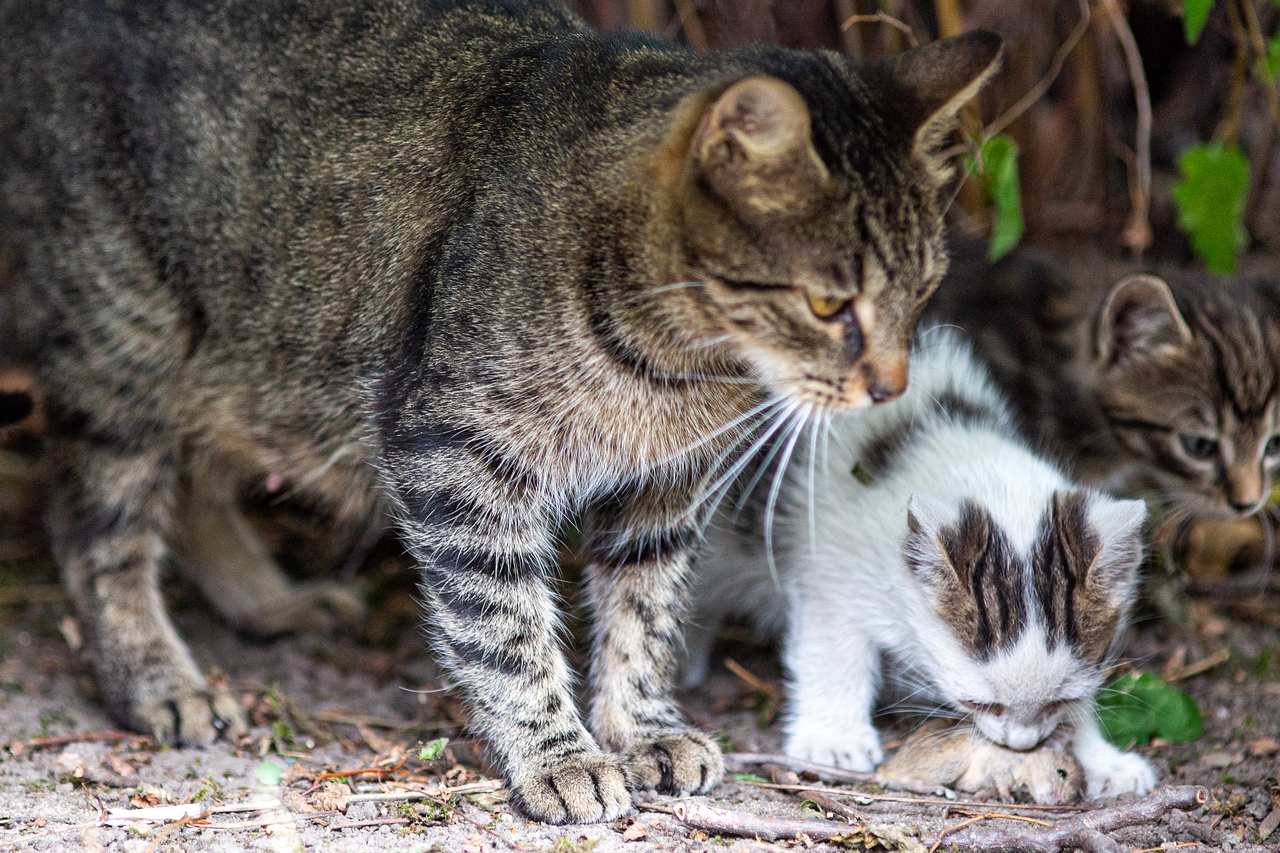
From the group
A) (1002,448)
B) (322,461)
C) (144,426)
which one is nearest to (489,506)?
(322,461)

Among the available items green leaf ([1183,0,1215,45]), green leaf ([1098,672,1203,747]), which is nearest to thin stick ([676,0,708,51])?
green leaf ([1183,0,1215,45])

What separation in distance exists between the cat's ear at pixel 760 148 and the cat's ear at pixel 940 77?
0.36 meters

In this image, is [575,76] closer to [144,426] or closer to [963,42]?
[963,42]

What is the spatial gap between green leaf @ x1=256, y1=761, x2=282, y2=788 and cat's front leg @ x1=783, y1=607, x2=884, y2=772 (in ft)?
4.39

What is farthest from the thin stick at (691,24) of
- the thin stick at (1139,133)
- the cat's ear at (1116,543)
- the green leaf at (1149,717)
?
the green leaf at (1149,717)

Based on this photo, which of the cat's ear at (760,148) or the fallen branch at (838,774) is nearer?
the cat's ear at (760,148)

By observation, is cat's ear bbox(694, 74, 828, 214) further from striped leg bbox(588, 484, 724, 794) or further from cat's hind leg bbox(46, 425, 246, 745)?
cat's hind leg bbox(46, 425, 246, 745)

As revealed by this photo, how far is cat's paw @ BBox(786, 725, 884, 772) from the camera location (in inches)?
127

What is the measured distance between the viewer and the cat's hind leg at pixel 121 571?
3516 mm

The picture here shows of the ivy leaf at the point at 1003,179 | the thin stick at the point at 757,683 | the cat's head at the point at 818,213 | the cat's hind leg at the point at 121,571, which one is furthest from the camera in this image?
the ivy leaf at the point at 1003,179

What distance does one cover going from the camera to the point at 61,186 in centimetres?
346

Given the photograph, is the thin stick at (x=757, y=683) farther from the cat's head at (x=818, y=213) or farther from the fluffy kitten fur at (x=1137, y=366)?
the cat's head at (x=818, y=213)

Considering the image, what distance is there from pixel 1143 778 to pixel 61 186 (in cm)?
335

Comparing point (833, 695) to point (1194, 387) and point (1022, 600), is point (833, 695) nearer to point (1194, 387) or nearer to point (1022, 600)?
point (1022, 600)
